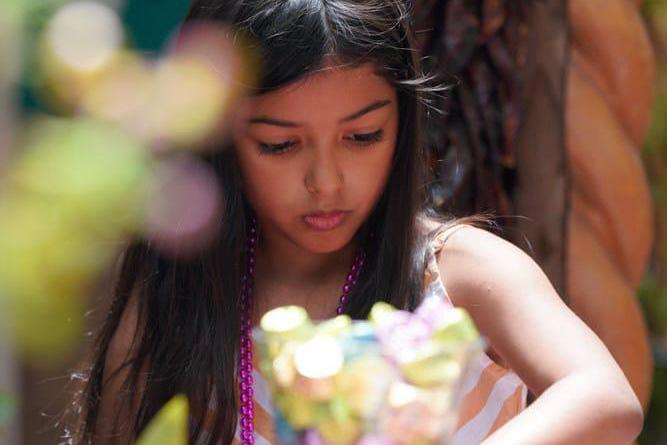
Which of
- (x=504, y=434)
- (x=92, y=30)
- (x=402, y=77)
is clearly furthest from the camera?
(x=402, y=77)

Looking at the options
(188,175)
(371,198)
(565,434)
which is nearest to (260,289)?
(188,175)

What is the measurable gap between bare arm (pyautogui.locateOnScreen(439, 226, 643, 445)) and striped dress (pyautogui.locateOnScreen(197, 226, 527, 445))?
4 cm

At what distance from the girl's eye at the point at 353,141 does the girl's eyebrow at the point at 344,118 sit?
28 mm

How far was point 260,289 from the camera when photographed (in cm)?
174

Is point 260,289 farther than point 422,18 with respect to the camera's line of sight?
No

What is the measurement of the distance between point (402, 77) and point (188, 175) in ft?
1.23

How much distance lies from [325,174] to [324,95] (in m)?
0.11

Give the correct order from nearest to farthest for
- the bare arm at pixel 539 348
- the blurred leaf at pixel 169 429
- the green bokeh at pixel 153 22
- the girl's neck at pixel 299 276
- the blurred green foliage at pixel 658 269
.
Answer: the blurred leaf at pixel 169 429 → the bare arm at pixel 539 348 → the girl's neck at pixel 299 276 → the green bokeh at pixel 153 22 → the blurred green foliage at pixel 658 269

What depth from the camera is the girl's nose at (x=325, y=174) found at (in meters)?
1.39

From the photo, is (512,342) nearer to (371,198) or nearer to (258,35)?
(371,198)

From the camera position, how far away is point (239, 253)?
1.71 meters

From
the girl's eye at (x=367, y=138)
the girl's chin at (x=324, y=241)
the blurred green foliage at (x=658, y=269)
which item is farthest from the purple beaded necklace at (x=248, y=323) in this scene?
the blurred green foliage at (x=658, y=269)

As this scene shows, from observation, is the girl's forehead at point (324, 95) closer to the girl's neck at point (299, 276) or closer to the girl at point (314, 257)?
the girl at point (314, 257)

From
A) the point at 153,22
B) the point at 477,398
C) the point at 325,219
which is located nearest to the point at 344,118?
the point at 325,219
